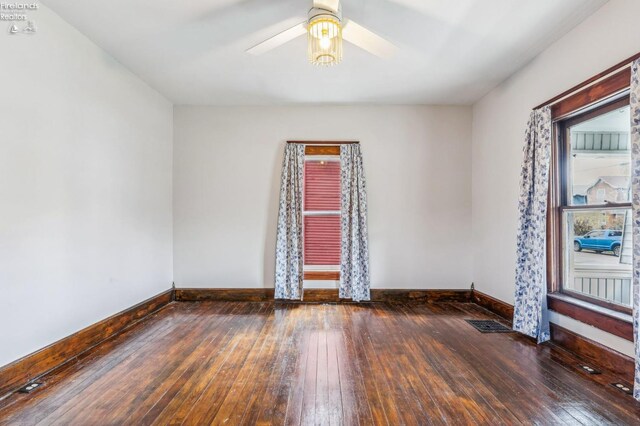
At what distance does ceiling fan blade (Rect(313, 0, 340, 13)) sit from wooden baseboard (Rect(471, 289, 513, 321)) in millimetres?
3658

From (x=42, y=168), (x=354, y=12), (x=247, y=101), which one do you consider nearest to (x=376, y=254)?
(x=247, y=101)

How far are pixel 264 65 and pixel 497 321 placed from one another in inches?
157

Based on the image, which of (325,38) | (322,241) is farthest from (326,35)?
(322,241)

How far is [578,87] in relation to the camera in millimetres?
2850

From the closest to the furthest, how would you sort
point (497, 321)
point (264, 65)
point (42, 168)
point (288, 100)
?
point (42, 168), point (264, 65), point (497, 321), point (288, 100)

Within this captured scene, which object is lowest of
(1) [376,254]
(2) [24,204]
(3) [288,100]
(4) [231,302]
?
(4) [231,302]

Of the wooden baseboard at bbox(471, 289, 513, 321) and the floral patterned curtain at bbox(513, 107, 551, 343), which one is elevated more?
the floral patterned curtain at bbox(513, 107, 551, 343)

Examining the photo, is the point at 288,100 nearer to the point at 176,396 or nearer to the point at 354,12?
the point at 354,12

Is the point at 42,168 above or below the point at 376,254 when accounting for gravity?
above

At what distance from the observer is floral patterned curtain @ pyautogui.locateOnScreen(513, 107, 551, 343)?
10.4 ft

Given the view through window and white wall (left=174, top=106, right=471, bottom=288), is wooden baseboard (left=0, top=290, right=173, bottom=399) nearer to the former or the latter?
white wall (left=174, top=106, right=471, bottom=288)

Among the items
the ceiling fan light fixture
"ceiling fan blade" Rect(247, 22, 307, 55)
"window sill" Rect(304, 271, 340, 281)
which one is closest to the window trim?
the ceiling fan light fixture

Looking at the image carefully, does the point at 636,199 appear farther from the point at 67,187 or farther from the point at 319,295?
the point at 67,187

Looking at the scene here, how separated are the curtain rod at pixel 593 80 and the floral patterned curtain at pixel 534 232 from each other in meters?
0.09
